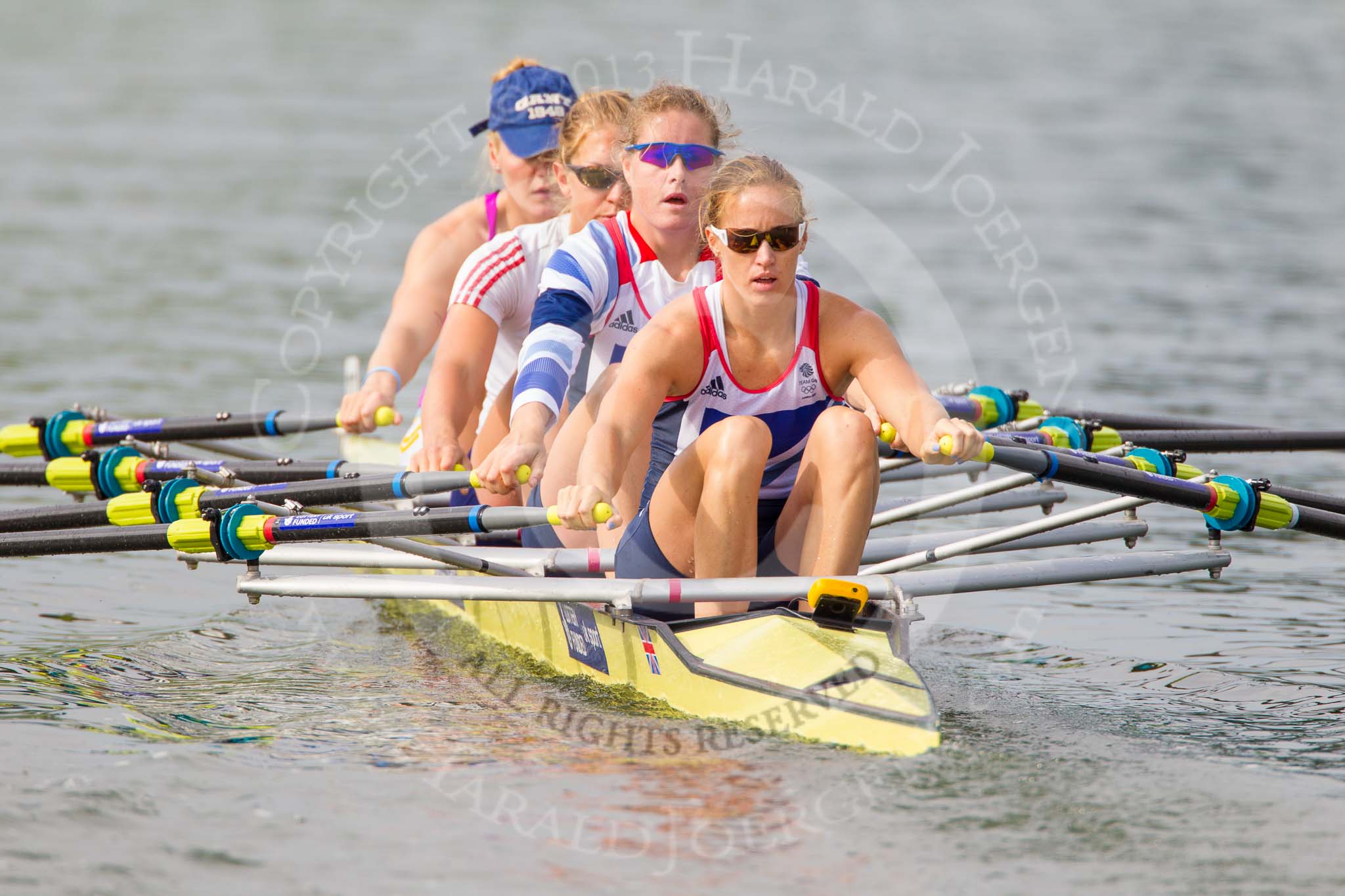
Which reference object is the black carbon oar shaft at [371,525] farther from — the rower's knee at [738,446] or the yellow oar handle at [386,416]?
the yellow oar handle at [386,416]

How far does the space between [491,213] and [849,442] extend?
3105 mm

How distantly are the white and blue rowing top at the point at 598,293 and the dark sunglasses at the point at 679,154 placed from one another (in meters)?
0.28

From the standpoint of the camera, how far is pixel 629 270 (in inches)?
212

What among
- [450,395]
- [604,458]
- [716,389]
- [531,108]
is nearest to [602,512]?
[604,458]

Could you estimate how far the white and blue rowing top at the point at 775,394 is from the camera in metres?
4.70

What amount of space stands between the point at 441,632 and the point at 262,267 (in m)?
10.3

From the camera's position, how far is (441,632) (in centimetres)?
646

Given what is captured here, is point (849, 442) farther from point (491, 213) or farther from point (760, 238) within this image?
point (491, 213)

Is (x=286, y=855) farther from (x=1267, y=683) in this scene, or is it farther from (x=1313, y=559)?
(x=1313, y=559)

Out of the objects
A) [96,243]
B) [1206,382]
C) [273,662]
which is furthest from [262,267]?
[273,662]

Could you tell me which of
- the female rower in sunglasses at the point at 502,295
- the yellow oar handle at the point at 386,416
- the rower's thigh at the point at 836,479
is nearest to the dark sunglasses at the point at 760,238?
the rower's thigh at the point at 836,479

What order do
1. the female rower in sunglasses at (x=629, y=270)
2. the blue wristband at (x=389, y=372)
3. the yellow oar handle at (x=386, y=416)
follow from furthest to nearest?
the blue wristband at (x=389, y=372)
the yellow oar handle at (x=386, y=416)
the female rower in sunglasses at (x=629, y=270)

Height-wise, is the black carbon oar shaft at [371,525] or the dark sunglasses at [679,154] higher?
Answer: the dark sunglasses at [679,154]

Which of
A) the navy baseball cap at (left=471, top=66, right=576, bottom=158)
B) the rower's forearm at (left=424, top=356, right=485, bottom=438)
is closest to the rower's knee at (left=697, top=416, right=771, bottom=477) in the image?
the rower's forearm at (left=424, top=356, right=485, bottom=438)
